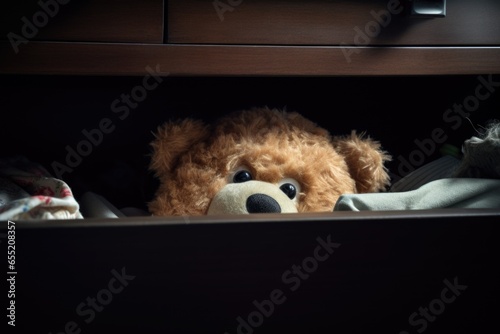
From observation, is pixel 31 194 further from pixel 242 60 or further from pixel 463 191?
pixel 463 191

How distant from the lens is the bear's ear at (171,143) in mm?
768

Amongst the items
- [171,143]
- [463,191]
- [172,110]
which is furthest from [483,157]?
[172,110]

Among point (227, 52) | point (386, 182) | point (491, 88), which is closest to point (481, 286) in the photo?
point (386, 182)

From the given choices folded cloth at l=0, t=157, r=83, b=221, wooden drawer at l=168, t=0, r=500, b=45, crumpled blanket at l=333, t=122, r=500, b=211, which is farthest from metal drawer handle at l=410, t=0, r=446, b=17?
folded cloth at l=0, t=157, r=83, b=221

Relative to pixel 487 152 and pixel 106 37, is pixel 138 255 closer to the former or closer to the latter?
pixel 106 37

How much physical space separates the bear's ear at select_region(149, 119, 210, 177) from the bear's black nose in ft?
0.53

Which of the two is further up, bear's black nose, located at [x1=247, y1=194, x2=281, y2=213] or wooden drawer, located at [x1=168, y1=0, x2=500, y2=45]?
wooden drawer, located at [x1=168, y1=0, x2=500, y2=45]

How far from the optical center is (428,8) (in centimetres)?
71

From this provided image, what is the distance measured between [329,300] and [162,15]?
1.37 feet

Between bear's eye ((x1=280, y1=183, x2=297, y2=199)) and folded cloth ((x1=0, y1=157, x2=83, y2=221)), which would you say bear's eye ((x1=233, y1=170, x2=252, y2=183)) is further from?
folded cloth ((x1=0, y1=157, x2=83, y2=221))

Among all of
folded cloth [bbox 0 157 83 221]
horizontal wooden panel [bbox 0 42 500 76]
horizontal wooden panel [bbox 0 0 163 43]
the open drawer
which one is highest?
horizontal wooden panel [bbox 0 0 163 43]

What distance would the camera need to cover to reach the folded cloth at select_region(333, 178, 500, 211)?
63 cm

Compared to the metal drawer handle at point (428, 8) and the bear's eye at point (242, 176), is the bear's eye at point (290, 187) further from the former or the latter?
the metal drawer handle at point (428, 8)

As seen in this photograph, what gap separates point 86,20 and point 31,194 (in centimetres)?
26
